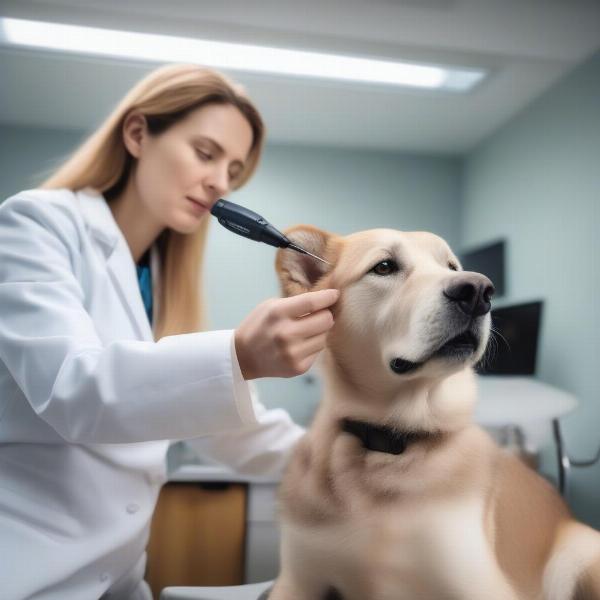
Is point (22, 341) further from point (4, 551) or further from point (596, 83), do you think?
point (596, 83)

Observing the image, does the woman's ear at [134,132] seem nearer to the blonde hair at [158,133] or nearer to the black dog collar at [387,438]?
the blonde hair at [158,133]

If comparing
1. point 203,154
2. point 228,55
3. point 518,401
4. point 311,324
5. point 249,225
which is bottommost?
point 518,401

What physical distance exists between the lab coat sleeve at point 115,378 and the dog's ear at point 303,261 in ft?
0.33

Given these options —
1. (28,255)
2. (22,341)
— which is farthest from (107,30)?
(22,341)

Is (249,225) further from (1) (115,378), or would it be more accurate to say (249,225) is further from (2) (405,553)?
(2) (405,553)

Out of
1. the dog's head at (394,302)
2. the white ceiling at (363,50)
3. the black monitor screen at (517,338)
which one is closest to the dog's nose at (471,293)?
the dog's head at (394,302)

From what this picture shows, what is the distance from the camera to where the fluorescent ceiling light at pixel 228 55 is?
83 centimetres

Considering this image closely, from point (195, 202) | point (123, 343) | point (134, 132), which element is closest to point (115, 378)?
point (123, 343)

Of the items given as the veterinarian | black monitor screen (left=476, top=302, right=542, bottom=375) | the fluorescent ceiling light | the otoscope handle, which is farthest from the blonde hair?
black monitor screen (left=476, top=302, right=542, bottom=375)

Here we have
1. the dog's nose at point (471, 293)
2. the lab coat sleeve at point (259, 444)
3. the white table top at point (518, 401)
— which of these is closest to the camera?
the dog's nose at point (471, 293)

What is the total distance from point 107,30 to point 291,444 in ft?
2.41

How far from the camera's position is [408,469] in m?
0.52

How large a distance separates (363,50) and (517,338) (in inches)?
21.2

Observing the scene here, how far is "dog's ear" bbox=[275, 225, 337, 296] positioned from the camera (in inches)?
22.5
